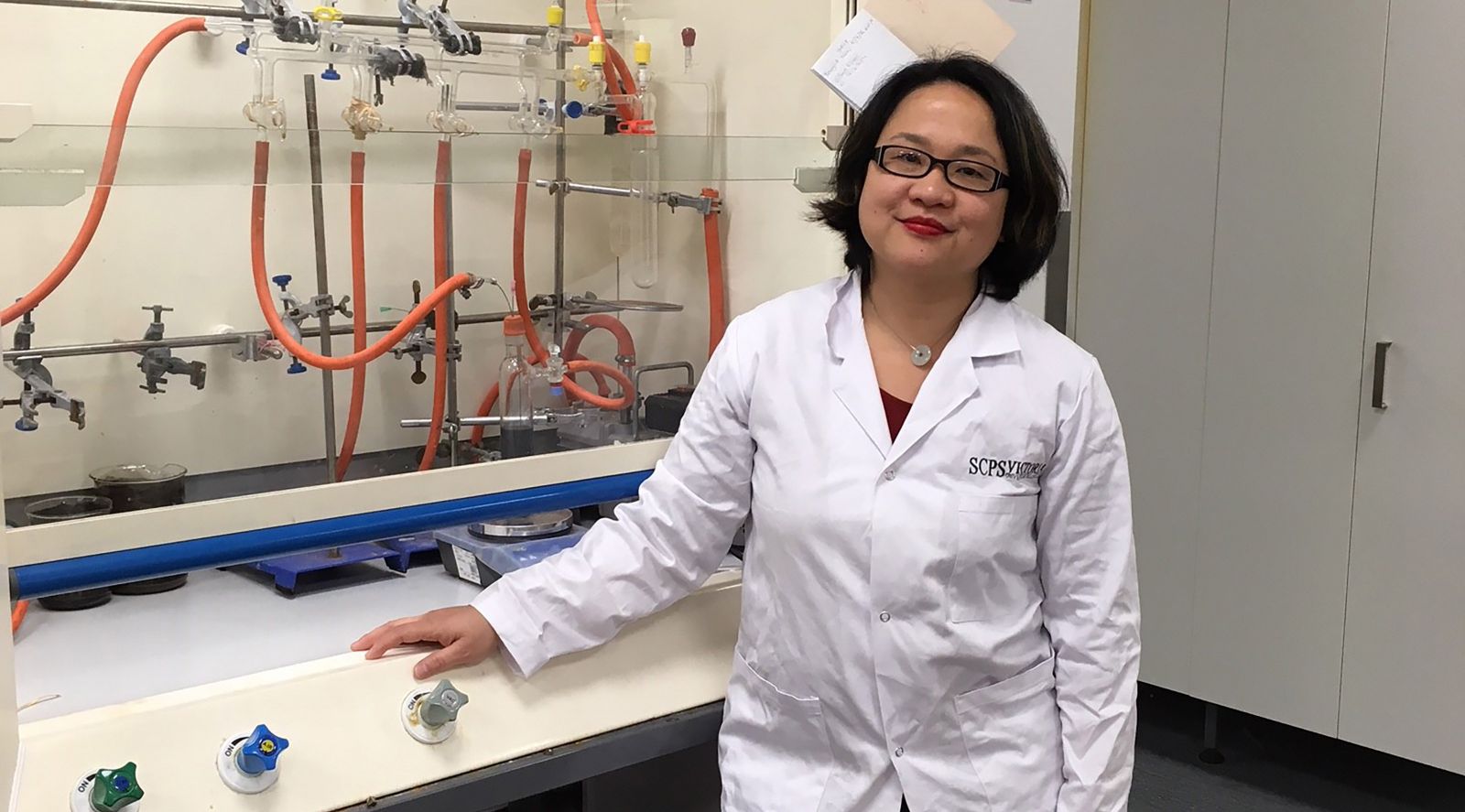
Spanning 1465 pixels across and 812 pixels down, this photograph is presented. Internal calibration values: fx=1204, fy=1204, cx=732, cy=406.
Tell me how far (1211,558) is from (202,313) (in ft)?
7.31

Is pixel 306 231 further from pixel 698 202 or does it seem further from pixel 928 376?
pixel 928 376

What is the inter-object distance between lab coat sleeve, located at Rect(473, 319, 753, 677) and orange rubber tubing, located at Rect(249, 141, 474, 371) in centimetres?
48

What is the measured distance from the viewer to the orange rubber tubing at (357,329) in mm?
1713

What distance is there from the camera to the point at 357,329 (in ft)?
5.85

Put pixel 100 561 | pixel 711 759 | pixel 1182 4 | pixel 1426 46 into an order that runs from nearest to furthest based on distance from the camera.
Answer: pixel 100 561, pixel 711 759, pixel 1426 46, pixel 1182 4

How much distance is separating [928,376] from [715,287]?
2.29 feet

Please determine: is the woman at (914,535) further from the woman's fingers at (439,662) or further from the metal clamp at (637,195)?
the metal clamp at (637,195)

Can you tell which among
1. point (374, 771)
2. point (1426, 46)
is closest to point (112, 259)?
point (374, 771)

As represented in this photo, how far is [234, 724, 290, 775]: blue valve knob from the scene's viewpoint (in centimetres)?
107

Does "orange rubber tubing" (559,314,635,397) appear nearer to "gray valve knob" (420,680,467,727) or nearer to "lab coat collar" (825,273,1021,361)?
"lab coat collar" (825,273,1021,361)

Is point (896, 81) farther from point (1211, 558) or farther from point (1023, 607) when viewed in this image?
point (1211, 558)

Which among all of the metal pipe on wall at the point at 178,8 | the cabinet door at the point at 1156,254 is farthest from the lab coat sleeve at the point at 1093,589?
the cabinet door at the point at 1156,254

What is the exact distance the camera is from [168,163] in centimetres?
117

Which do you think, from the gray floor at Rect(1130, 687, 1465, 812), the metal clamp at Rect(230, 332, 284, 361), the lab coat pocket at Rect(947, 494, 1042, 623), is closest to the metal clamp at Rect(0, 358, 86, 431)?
the metal clamp at Rect(230, 332, 284, 361)
